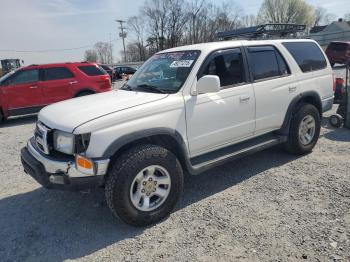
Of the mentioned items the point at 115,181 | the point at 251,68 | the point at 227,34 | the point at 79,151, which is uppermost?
the point at 227,34

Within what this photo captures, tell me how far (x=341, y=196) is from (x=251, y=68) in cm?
199

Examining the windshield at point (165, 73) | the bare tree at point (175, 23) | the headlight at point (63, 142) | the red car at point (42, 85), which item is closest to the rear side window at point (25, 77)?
the red car at point (42, 85)

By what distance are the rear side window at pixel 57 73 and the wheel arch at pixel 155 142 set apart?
26.0 feet

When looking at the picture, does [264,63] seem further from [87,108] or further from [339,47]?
[339,47]

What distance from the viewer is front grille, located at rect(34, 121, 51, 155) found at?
3.42 meters

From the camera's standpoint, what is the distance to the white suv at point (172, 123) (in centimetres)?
321

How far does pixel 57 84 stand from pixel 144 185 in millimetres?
8022

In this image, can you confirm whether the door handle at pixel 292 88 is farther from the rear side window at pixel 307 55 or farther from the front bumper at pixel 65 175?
the front bumper at pixel 65 175

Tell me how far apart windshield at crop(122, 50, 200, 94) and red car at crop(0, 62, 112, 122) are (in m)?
6.51

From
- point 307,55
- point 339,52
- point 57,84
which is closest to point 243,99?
point 307,55

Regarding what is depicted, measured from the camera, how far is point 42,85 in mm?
10227

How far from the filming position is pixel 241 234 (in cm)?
329

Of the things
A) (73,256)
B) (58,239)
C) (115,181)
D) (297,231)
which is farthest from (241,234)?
(58,239)

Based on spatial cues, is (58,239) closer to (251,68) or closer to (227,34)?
(251,68)
